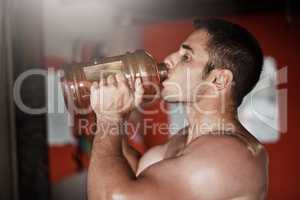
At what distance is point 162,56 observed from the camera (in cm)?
65

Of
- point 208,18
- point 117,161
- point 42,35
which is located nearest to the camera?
point 117,161

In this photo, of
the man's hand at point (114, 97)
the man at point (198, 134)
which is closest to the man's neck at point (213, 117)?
the man at point (198, 134)

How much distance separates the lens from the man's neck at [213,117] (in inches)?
24.1

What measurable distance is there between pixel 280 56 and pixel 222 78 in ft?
0.57

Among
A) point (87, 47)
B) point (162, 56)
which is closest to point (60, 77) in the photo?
point (87, 47)

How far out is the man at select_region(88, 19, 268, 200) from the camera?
0.56 meters

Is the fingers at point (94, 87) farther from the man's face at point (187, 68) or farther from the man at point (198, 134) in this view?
the man's face at point (187, 68)

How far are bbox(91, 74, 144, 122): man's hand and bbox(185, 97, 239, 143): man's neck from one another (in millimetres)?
104

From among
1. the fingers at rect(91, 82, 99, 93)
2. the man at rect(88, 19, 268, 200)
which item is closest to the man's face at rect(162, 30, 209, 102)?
the man at rect(88, 19, 268, 200)

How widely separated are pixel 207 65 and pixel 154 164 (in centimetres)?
18

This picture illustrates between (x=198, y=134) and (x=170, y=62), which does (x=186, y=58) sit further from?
(x=198, y=134)

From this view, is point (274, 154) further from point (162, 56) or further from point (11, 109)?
point (11, 109)

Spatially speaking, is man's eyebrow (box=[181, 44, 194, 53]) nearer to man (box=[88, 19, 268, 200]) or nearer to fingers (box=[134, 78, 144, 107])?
man (box=[88, 19, 268, 200])

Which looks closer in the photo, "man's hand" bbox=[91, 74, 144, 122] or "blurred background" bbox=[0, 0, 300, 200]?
"man's hand" bbox=[91, 74, 144, 122]
